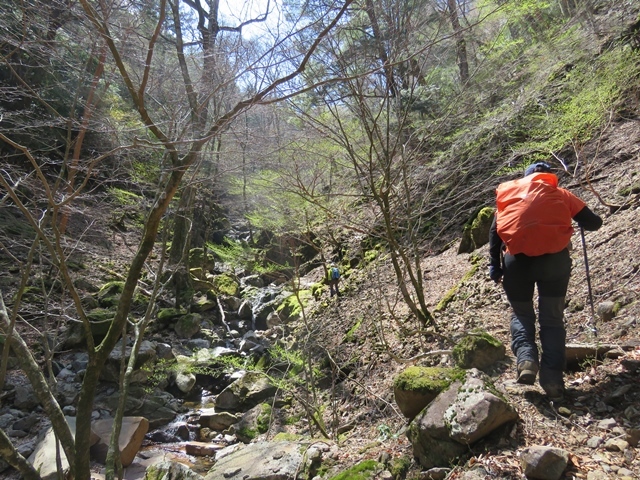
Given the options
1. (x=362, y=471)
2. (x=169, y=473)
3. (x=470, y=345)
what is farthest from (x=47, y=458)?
(x=470, y=345)

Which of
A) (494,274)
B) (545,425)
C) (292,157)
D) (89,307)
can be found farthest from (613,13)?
(89,307)

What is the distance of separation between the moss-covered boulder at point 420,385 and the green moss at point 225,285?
1107cm

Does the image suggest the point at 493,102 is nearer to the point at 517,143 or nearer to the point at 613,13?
the point at 517,143

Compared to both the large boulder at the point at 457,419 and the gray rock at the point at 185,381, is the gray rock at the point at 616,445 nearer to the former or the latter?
the large boulder at the point at 457,419

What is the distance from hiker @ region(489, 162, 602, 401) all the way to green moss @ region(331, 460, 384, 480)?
116cm

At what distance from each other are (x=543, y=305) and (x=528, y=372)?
46 centimetres

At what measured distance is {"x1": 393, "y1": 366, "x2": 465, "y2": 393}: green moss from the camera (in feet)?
9.78

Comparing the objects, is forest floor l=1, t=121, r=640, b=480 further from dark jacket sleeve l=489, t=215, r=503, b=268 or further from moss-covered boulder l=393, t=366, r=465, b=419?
dark jacket sleeve l=489, t=215, r=503, b=268

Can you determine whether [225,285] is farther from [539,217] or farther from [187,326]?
[539,217]

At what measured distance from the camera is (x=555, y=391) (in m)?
2.71

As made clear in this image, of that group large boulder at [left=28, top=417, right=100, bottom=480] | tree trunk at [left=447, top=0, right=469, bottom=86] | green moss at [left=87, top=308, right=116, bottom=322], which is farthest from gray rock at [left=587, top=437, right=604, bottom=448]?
green moss at [left=87, top=308, right=116, bottom=322]

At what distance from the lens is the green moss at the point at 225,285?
45.4 feet

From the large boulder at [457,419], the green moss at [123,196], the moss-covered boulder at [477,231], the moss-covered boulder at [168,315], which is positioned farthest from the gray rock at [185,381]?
the large boulder at [457,419]

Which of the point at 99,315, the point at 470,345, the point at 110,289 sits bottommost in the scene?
the point at 470,345
